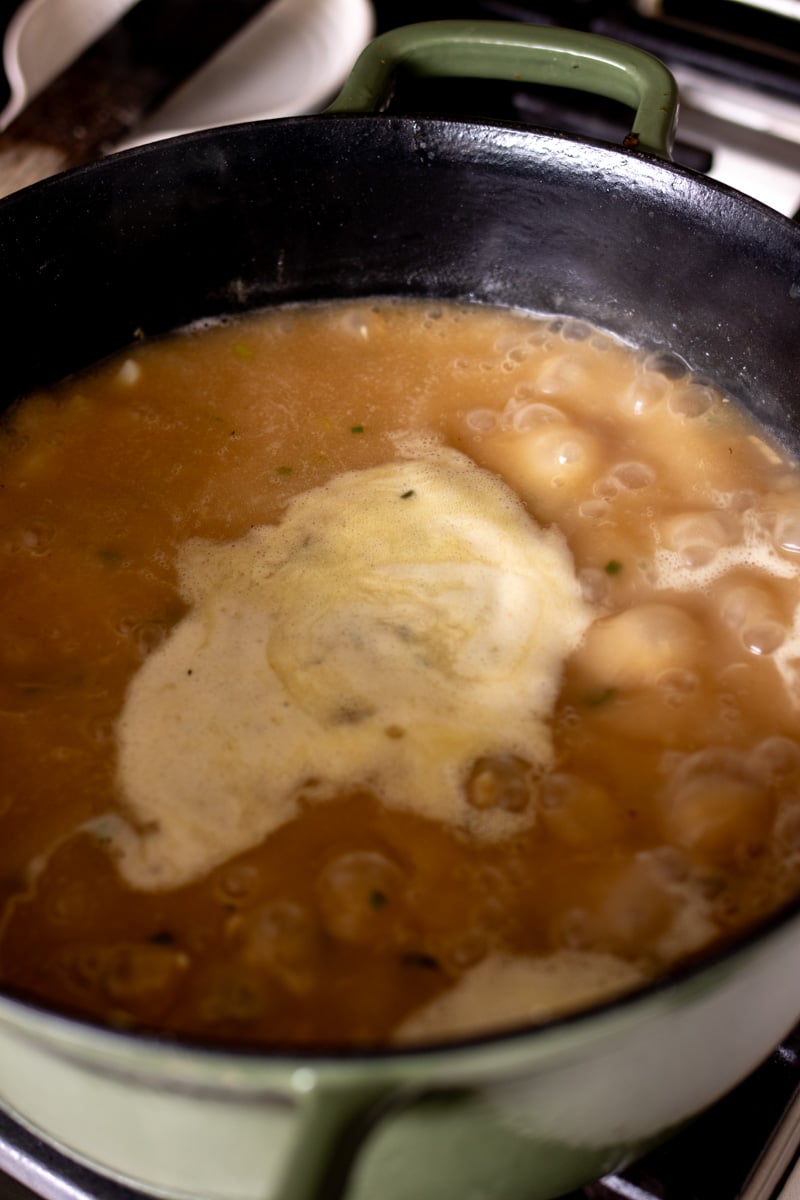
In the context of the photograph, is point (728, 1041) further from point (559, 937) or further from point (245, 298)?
point (245, 298)

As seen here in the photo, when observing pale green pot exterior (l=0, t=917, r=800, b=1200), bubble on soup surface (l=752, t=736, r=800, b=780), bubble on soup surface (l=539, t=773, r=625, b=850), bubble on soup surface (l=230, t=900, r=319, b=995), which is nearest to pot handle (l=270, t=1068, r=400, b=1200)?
pale green pot exterior (l=0, t=917, r=800, b=1200)

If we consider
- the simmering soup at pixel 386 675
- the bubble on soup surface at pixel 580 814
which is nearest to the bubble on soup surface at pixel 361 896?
the simmering soup at pixel 386 675


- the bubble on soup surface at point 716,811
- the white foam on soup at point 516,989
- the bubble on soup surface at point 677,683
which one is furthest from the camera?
the bubble on soup surface at point 677,683

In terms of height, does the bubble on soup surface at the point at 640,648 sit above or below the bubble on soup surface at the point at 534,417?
below

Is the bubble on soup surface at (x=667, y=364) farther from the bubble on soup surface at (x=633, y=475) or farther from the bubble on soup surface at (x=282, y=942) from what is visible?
the bubble on soup surface at (x=282, y=942)

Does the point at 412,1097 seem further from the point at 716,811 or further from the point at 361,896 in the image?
the point at 716,811
